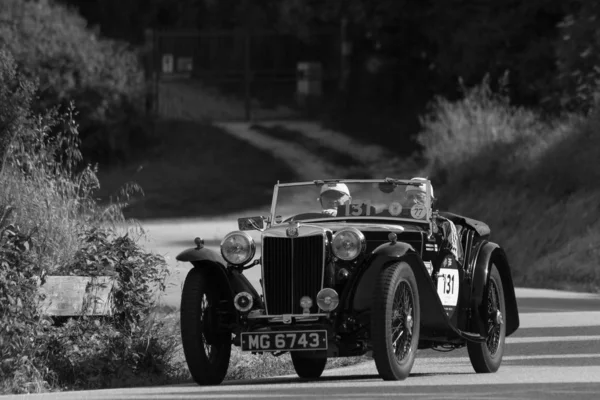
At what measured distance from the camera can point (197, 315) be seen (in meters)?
12.0

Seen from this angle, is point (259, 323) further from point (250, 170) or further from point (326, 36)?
point (326, 36)

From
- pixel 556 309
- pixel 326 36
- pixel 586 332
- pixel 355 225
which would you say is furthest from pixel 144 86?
pixel 355 225

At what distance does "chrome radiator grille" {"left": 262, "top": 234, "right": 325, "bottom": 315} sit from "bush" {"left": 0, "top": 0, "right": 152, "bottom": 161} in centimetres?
3046

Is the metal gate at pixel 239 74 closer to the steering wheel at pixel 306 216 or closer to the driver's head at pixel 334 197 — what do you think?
the driver's head at pixel 334 197

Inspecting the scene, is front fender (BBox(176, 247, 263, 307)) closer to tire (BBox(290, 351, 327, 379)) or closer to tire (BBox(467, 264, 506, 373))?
tire (BBox(290, 351, 327, 379))

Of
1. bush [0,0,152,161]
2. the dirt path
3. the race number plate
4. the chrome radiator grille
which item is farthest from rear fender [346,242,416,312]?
bush [0,0,152,161]

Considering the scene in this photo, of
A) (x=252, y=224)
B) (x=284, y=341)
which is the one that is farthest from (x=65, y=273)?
(x=284, y=341)

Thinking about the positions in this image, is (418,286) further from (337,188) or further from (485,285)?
(337,188)

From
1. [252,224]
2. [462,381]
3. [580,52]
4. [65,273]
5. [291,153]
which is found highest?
[580,52]

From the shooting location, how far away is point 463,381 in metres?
12.0

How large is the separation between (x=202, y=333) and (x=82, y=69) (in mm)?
32025

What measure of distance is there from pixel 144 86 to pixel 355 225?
33375mm

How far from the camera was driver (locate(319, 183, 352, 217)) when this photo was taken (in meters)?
13.2

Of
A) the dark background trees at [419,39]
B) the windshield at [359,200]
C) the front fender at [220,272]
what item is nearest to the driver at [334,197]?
the windshield at [359,200]
